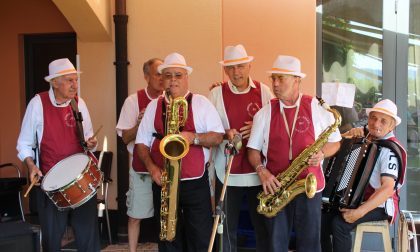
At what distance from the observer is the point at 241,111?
12.1 feet

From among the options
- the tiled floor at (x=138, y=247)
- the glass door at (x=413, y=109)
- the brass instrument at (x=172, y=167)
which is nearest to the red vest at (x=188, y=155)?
the brass instrument at (x=172, y=167)

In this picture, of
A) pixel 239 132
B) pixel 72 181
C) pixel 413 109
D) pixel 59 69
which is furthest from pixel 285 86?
pixel 413 109

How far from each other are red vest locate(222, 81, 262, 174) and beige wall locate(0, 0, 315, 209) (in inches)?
47.9

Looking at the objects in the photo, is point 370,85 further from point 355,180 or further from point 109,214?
point 109,214

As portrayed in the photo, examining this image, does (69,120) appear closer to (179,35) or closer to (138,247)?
(179,35)

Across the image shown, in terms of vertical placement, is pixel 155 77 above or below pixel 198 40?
below

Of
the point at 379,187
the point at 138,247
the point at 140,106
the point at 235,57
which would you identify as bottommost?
the point at 138,247

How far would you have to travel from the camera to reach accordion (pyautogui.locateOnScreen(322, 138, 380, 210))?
3627 millimetres

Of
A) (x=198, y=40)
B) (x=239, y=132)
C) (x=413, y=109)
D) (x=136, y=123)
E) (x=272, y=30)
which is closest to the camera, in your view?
(x=239, y=132)

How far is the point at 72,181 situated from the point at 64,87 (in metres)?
0.82

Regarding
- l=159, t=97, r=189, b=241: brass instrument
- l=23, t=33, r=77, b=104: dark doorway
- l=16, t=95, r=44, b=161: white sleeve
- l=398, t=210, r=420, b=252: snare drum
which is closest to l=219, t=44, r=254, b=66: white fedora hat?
l=159, t=97, r=189, b=241: brass instrument

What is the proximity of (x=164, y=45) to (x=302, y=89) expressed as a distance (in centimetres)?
160

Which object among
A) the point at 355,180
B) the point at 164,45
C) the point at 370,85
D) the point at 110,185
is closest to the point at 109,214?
the point at 110,185

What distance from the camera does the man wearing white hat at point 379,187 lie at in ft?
11.6
